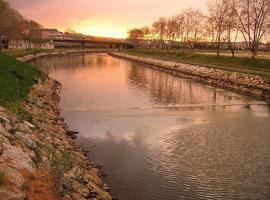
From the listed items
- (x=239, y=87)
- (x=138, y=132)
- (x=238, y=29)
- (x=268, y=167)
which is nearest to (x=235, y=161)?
(x=268, y=167)

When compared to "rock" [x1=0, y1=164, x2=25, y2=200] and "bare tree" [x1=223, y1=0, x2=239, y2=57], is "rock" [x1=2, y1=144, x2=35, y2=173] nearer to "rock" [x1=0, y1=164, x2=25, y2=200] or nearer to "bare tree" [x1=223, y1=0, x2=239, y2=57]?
"rock" [x1=0, y1=164, x2=25, y2=200]

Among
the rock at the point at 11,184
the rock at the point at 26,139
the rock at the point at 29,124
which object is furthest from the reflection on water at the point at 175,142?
the rock at the point at 11,184

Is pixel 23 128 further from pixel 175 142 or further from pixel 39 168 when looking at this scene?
pixel 175 142

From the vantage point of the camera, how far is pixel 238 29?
68.9 meters

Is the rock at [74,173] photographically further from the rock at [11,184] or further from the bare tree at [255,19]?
the bare tree at [255,19]

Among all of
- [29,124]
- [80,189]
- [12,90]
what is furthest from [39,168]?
[12,90]

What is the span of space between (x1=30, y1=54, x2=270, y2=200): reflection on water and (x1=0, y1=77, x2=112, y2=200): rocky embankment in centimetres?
157

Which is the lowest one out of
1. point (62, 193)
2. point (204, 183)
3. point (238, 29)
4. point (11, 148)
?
point (204, 183)

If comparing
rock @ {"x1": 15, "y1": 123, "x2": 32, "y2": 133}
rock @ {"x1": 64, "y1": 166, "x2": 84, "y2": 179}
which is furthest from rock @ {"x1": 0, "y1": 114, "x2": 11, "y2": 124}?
rock @ {"x1": 64, "y1": 166, "x2": 84, "y2": 179}

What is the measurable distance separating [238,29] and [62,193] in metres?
61.9

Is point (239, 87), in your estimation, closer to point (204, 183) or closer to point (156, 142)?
point (156, 142)

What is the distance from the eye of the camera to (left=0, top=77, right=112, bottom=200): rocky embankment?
10777 millimetres

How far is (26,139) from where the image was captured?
14633 millimetres

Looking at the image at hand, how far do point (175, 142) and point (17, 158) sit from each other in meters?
10.9
